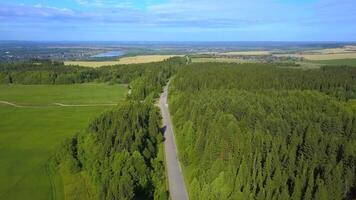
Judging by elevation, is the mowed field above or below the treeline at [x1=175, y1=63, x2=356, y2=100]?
below

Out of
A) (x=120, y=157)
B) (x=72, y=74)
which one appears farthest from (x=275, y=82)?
(x=72, y=74)

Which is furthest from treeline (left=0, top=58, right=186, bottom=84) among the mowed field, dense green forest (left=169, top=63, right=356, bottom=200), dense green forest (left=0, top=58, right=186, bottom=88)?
dense green forest (left=169, top=63, right=356, bottom=200)

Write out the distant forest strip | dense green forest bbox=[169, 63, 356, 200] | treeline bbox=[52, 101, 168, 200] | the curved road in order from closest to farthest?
dense green forest bbox=[169, 63, 356, 200]
treeline bbox=[52, 101, 168, 200]
the distant forest strip
the curved road

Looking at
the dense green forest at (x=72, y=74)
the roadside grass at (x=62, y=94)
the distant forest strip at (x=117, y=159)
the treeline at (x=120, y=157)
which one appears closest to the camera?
the treeline at (x=120, y=157)

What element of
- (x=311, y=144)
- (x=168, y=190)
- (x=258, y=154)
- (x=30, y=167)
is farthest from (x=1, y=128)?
(x=311, y=144)

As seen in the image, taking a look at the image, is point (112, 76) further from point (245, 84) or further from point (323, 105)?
point (323, 105)

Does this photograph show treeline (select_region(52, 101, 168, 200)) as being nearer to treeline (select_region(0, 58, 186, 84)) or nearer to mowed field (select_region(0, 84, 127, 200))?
mowed field (select_region(0, 84, 127, 200))

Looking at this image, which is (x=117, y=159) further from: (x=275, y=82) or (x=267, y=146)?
(x=275, y=82)

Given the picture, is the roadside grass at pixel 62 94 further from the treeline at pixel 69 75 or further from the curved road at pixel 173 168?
the curved road at pixel 173 168

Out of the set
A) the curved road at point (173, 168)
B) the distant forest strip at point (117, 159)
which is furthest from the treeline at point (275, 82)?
the distant forest strip at point (117, 159)
